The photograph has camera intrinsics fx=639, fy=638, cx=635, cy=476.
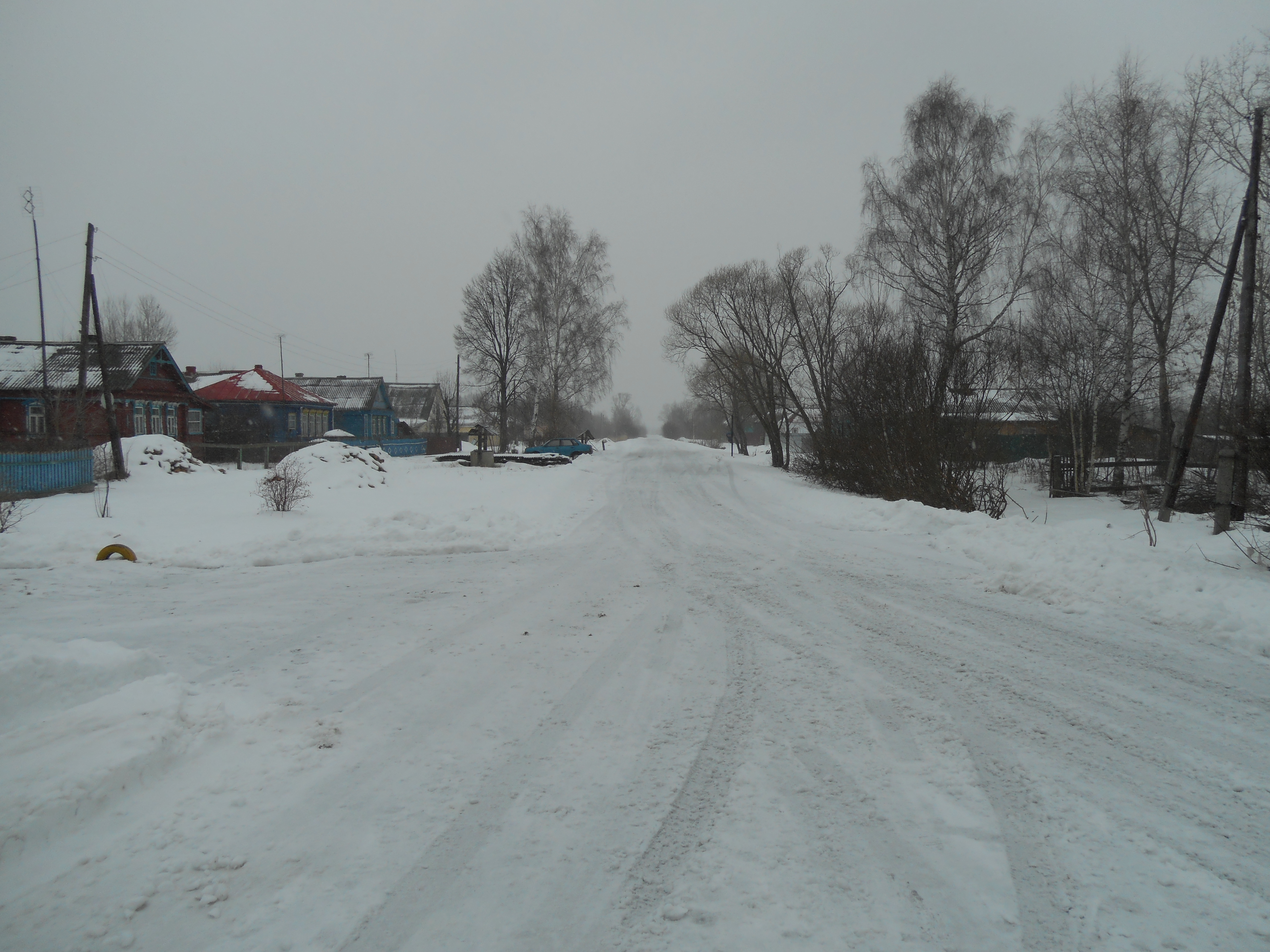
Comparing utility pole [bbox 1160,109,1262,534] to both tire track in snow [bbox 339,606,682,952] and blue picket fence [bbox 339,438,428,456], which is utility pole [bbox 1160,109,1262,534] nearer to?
tire track in snow [bbox 339,606,682,952]

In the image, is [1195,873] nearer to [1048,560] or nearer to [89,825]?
[89,825]

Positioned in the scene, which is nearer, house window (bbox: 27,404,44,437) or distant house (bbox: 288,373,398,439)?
house window (bbox: 27,404,44,437)

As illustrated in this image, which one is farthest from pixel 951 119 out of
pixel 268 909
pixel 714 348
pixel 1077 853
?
pixel 268 909

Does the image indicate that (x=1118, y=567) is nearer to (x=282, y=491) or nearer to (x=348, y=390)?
(x=282, y=491)

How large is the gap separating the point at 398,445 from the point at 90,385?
645 inches

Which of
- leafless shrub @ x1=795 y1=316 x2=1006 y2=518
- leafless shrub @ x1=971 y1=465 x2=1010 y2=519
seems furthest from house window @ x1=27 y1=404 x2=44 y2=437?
leafless shrub @ x1=971 y1=465 x2=1010 y2=519

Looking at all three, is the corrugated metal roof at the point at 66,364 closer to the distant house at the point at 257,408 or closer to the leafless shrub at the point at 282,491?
the distant house at the point at 257,408

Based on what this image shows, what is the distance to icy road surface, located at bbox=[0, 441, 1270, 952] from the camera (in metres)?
2.28

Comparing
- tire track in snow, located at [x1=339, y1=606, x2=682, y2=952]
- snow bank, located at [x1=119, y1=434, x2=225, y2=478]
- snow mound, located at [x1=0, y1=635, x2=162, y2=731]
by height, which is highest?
snow bank, located at [x1=119, y1=434, x2=225, y2=478]

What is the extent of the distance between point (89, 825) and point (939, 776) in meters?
3.86

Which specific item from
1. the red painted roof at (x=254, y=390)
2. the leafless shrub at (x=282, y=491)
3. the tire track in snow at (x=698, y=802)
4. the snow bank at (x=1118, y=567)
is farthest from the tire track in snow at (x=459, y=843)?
the red painted roof at (x=254, y=390)

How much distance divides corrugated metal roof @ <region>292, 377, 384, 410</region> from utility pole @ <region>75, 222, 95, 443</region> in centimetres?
2678

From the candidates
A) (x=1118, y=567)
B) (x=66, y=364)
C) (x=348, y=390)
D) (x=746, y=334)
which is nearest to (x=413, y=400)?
(x=348, y=390)

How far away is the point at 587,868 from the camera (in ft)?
8.34
